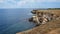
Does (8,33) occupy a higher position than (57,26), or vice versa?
(57,26)

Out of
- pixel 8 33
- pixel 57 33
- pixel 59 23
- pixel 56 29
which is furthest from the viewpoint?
pixel 8 33

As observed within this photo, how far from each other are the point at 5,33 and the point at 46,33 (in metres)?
23.4

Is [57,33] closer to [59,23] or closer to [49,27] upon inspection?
[49,27]

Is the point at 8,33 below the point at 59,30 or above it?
below

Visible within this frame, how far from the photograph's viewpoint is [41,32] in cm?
1302

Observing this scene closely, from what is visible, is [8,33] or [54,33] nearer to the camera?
[54,33]

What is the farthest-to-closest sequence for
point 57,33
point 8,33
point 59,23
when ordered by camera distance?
point 8,33 < point 59,23 < point 57,33

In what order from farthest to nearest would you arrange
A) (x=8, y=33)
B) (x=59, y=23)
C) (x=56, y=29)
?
(x=8, y=33)
(x=59, y=23)
(x=56, y=29)

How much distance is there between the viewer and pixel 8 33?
112ft

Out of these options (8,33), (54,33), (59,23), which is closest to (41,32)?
(54,33)

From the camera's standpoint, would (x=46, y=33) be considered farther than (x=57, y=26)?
No

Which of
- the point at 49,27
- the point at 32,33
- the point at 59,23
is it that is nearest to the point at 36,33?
the point at 32,33

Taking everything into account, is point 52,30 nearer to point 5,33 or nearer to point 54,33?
point 54,33

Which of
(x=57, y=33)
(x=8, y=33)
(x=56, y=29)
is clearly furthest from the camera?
(x=8, y=33)
